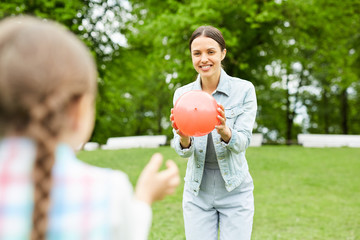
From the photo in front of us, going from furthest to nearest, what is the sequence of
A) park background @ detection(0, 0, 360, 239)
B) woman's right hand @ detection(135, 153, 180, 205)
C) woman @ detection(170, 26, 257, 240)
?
park background @ detection(0, 0, 360, 239) < woman @ detection(170, 26, 257, 240) < woman's right hand @ detection(135, 153, 180, 205)

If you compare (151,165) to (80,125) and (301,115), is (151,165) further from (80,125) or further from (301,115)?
(301,115)

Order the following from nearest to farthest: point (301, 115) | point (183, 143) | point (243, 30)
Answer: point (183, 143) < point (243, 30) < point (301, 115)

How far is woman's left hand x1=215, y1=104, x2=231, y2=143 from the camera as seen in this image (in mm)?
2787

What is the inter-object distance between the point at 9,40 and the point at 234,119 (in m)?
2.24

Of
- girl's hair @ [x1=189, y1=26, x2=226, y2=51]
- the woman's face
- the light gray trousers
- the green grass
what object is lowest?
the green grass

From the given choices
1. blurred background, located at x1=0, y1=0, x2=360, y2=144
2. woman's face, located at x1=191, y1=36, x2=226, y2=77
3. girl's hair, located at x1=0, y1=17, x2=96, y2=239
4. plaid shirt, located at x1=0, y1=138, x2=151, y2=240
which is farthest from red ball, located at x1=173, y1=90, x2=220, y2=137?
blurred background, located at x1=0, y1=0, x2=360, y2=144

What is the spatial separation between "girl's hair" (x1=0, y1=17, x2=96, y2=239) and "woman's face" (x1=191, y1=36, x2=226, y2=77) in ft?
6.80

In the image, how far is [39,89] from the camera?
43.1 inches

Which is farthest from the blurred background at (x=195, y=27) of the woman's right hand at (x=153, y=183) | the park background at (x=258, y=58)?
the woman's right hand at (x=153, y=183)

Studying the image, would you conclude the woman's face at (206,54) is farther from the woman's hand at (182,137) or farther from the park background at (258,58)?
the park background at (258,58)

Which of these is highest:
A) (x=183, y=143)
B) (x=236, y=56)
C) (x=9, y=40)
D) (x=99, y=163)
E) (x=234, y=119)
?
(x=236, y=56)

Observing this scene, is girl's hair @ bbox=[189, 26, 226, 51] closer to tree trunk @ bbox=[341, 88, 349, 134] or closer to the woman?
the woman

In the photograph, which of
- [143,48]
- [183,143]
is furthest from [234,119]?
[143,48]

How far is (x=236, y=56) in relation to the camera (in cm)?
1830
